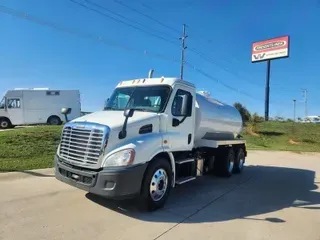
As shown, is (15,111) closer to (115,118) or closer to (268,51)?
(115,118)

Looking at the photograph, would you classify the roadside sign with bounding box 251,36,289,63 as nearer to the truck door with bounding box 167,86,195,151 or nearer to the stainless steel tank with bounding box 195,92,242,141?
the stainless steel tank with bounding box 195,92,242,141

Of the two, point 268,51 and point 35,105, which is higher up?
point 268,51

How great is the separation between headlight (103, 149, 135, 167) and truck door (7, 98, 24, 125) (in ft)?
75.7

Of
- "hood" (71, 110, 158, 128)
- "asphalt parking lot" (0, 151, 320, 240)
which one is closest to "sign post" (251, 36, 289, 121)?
"asphalt parking lot" (0, 151, 320, 240)

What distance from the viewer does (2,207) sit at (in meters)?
5.57

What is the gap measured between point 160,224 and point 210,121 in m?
4.20

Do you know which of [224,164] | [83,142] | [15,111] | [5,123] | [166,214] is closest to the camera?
[83,142]

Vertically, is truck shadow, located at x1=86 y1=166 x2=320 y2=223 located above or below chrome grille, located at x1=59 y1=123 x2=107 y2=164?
below

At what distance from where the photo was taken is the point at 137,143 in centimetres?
549

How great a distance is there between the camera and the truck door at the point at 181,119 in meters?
6.51

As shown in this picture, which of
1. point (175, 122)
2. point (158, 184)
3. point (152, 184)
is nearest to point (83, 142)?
point (152, 184)

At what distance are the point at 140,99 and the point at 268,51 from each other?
47895 millimetres

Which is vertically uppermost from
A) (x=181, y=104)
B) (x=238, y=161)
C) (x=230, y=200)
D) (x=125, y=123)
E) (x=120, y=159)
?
(x=181, y=104)

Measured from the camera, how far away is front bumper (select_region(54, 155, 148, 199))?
17.0 feet
